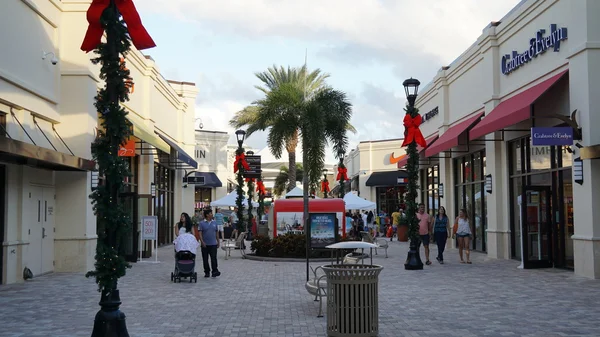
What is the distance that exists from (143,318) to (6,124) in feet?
21.4

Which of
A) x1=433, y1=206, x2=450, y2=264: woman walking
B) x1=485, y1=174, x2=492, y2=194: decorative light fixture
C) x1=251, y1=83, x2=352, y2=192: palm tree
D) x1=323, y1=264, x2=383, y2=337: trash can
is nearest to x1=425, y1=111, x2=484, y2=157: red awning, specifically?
x1=485, y1=174, x2=492, y2=194: decorative light fixture

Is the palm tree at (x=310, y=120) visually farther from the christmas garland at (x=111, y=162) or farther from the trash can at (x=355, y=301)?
the christmas garland at (x=111, y=162)

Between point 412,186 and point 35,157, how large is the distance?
34.0ft

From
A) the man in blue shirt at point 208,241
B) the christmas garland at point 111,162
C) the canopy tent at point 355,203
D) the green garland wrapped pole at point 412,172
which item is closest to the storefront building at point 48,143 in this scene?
the man in blue shirt at point 208,241

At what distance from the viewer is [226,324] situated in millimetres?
9586

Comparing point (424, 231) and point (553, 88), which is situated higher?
point (553, 88)

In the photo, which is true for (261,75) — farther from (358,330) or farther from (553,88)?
(358,330)

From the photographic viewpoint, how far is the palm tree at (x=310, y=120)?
2675 centimetres

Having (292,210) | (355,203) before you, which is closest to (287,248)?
(292,210)

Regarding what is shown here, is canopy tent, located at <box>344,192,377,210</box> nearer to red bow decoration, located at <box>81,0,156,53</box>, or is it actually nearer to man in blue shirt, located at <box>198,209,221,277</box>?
man in blue shirt, located at <box>198,209,221,277</box>

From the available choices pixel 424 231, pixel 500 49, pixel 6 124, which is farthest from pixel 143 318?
pixel 500 49

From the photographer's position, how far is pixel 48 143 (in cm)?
1630

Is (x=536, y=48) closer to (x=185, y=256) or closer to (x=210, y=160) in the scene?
(x=185, y=256)

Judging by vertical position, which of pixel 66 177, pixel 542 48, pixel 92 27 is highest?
pixel 542 48
